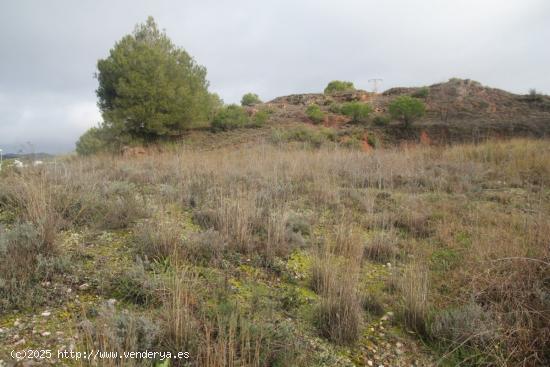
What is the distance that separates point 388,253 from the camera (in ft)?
11.1

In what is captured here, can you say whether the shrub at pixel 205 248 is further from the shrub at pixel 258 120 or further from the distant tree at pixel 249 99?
the distant tree at pixel 249 99

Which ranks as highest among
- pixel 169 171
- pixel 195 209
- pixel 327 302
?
pixel 169 171

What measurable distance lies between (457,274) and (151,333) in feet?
8.51

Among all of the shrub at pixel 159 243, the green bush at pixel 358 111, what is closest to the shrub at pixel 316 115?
the green bush at pixel 358 111

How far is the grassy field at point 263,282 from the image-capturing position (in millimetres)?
1793

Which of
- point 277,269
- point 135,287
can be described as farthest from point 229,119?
point 135,287

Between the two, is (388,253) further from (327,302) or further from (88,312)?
(88,312)

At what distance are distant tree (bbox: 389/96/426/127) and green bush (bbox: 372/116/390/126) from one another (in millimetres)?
455

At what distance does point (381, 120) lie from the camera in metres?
20.0

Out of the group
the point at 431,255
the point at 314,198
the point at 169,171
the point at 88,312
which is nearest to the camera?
the point at 88,312

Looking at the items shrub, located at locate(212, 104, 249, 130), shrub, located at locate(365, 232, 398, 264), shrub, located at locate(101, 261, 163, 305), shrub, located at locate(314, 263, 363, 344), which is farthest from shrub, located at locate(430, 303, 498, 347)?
shrub, located at locate(212, 104, 249, 130)

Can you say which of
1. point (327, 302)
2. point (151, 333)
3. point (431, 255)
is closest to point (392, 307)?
point (327, 302)

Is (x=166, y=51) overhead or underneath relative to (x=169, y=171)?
overhead

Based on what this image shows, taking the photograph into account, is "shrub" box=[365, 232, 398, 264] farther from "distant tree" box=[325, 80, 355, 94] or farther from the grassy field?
"distant tree" box=[325, 80, 355, 94]
